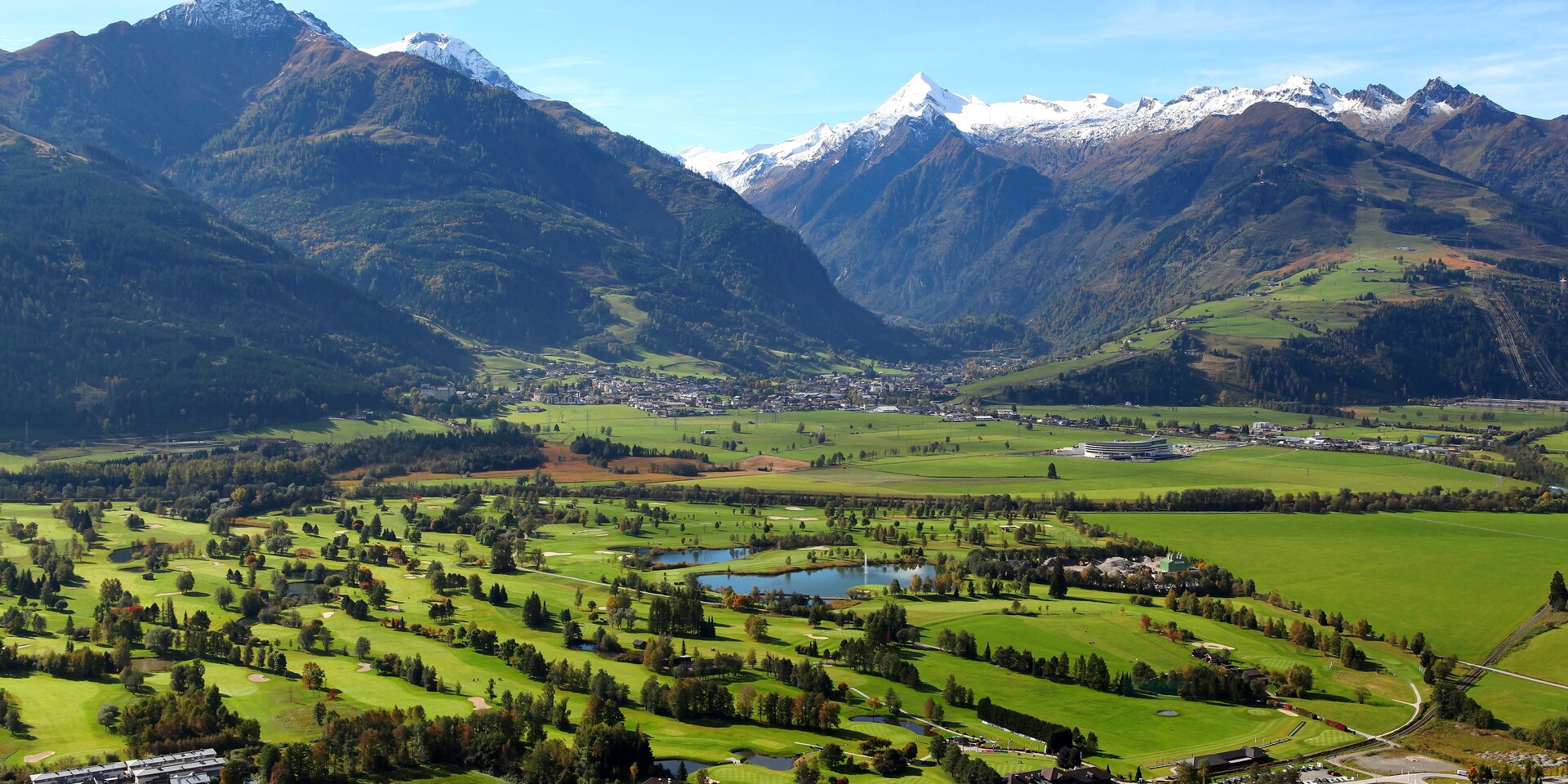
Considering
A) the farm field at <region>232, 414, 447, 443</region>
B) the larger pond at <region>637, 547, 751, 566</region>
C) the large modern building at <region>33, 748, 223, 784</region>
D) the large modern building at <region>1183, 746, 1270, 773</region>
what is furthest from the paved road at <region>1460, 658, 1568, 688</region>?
the farm field at <region>232, 414, 447, 443</region>

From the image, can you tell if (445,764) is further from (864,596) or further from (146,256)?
(146,256)

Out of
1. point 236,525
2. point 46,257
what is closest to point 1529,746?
point 236,525

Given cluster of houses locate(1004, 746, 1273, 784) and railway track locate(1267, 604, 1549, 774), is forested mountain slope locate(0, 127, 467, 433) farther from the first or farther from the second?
railway track locate(1267, 604, 1549, 774)

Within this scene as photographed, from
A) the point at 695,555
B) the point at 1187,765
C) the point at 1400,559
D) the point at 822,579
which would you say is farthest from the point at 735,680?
the point at 1400,559

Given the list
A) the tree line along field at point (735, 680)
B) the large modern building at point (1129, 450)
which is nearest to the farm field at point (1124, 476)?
the large modern building at point (1129, 450)

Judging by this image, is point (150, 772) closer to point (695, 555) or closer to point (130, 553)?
point (130, 553)

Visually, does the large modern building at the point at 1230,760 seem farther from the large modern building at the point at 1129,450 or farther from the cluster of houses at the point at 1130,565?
the large modern building at the point at 1129,450
